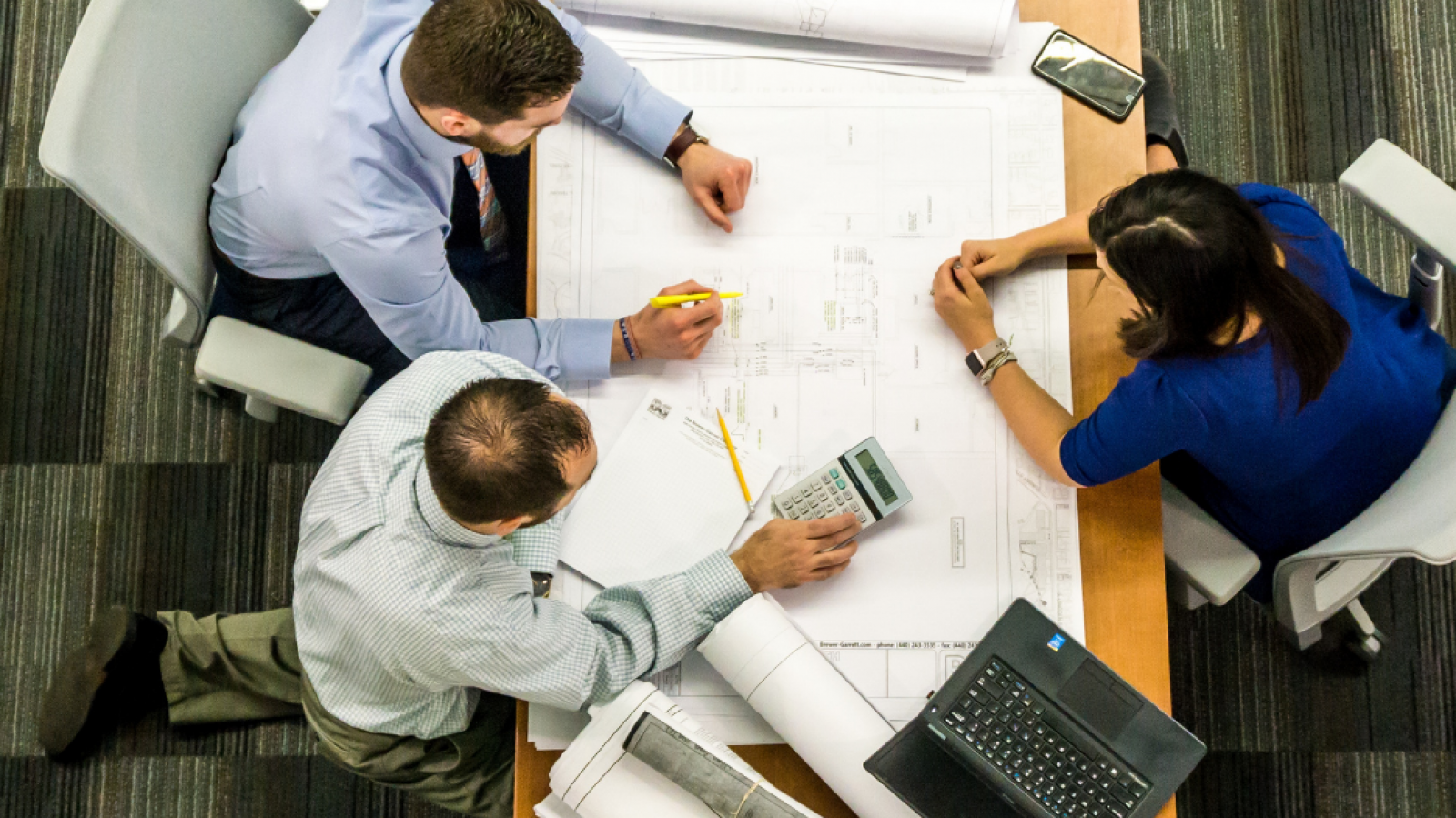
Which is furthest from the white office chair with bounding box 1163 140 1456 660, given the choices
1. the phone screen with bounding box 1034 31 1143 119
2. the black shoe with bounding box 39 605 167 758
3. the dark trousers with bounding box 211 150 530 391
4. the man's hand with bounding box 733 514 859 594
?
the black shoe with bounding box 39 605 167 758

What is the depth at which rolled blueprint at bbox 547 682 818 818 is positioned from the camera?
3.03 ft

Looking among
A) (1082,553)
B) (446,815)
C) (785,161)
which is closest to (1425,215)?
(1082,553)

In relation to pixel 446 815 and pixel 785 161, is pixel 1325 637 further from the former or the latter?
pixel 446 815

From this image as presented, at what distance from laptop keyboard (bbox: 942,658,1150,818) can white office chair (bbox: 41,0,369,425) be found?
0.74 meters

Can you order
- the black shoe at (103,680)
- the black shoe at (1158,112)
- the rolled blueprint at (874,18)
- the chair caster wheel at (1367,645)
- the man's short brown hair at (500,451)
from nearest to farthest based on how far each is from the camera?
the man's short brown hair at (500,451) < the rolled blueprint at (874,18) < the black shoe at (1158,112) < the black shoe at (103,680) < the chair caster wheel at (1367,645)

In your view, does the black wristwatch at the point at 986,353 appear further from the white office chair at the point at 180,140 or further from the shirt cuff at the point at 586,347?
the white office chair at the point at 180,140

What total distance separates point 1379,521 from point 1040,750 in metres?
0.42

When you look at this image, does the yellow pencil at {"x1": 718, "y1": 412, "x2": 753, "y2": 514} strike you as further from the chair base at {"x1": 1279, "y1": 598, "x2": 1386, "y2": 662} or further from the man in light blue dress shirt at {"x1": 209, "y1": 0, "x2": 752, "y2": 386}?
the chair base at {"x1": 1279, "y1": 598, "x2": 1386, "y2": 662}

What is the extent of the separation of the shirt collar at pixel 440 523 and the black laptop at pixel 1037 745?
1.44ft

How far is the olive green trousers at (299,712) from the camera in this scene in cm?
123

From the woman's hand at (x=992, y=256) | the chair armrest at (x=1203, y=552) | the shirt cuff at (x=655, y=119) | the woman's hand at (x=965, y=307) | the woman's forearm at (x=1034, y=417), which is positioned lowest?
the chair armrest at (x=1203, y=552)

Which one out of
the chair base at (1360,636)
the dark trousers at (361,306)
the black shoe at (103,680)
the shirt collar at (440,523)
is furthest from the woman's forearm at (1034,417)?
the black shoe at (103,680)

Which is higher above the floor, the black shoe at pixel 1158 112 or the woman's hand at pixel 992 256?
the black shoe at pixel 1158 112

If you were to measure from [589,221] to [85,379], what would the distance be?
1.19 metres
